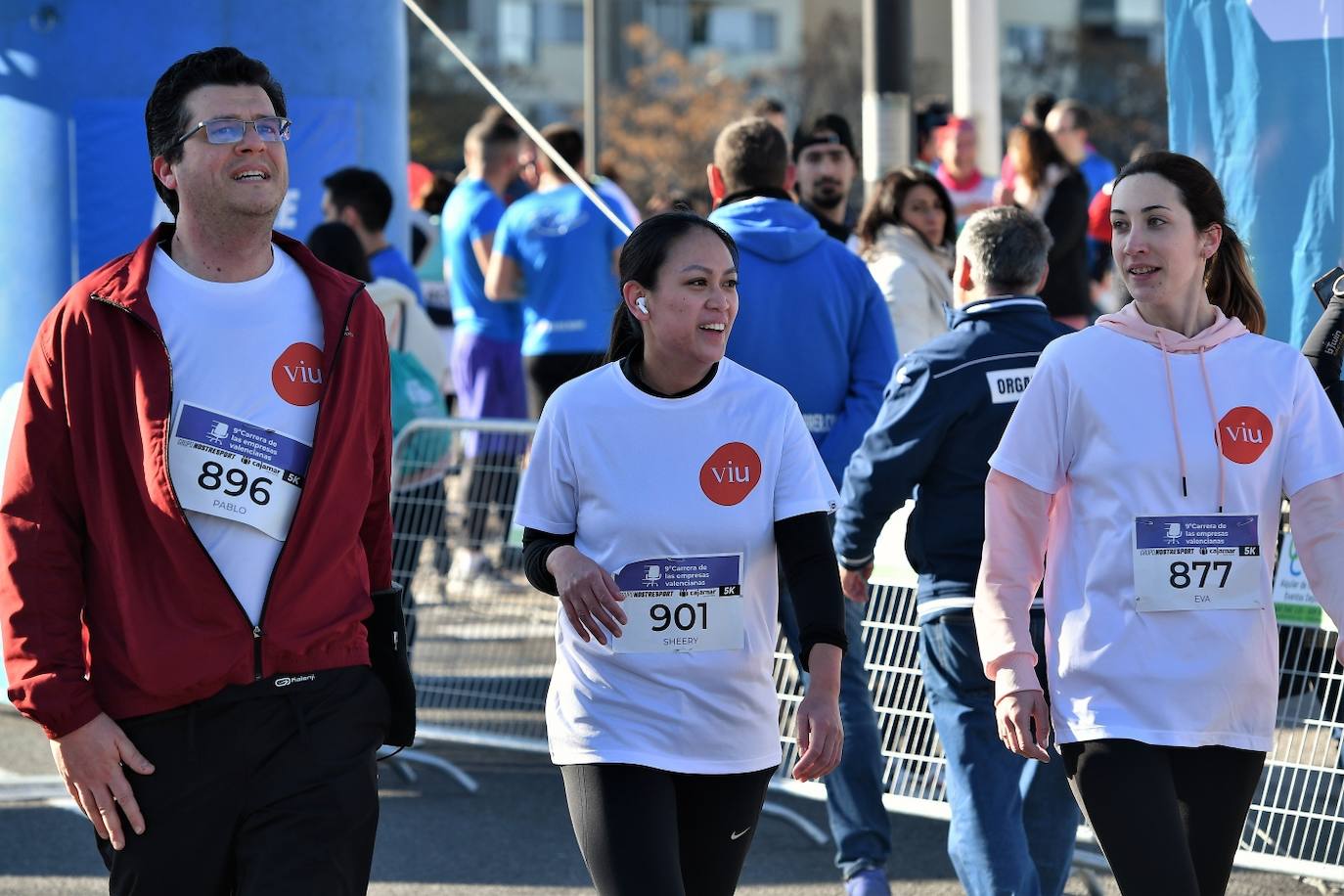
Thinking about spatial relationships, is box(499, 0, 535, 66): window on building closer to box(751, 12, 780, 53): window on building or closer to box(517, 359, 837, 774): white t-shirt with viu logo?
box(751, 12, 780, 53): window on building

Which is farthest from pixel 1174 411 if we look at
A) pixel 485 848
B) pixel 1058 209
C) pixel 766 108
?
pixel 766 108

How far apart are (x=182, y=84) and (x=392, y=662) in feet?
3.71

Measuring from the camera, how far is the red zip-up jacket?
11.4 ft

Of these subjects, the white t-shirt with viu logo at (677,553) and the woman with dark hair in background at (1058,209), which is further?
the woman with dark hair in background at (1058,209)

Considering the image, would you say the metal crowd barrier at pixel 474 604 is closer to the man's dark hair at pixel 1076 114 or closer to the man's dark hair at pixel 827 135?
the man's dark hair at pixel 827 135

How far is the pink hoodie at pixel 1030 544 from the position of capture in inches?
155

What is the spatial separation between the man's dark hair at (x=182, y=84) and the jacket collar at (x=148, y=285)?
0.55ft

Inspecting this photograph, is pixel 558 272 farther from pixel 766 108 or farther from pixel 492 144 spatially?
pixel 766 108

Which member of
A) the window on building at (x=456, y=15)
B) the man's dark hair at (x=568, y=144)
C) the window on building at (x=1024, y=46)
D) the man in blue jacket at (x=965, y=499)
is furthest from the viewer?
the window on building at (x=456, y=15)

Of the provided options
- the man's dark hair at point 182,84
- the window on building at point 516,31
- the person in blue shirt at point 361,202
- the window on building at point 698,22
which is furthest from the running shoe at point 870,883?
the window on building at point 698,22

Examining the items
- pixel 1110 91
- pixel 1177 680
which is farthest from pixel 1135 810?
pixel 1110 91

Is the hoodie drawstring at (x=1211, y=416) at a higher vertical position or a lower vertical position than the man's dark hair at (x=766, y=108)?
lower

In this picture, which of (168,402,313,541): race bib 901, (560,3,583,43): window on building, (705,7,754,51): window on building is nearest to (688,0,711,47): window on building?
(705,7,754,51): window on building

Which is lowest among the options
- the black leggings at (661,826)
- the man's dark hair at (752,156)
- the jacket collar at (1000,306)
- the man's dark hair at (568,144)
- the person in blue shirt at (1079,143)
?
the black leggings at (661,826)
